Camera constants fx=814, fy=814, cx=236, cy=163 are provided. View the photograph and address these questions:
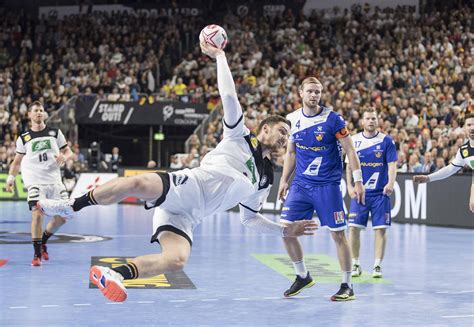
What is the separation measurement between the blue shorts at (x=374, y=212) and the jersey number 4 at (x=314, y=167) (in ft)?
6.27

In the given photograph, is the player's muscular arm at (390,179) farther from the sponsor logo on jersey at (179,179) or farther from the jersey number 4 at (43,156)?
the jersey number 4 at (43,156)

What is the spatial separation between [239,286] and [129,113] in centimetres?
2229

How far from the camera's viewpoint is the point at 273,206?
23203mm

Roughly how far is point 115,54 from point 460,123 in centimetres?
1794

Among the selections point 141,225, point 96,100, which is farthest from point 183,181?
point 96,100

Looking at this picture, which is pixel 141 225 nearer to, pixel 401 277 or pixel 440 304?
pixel 401 277

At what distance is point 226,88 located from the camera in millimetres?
6738

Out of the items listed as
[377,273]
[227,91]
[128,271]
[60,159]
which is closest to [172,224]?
[128,271]

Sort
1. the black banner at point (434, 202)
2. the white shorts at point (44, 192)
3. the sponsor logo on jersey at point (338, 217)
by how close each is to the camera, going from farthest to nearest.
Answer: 1. the black banner at point (434, 202)
2. the white shorts at point (44, 192)
3. the sponsor logo on jersey at point (338, 217)

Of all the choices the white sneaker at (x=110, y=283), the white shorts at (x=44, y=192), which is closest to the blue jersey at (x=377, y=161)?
the white shorts at (x=44, y=192)

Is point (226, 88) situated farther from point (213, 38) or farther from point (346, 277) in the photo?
point (346, 277)

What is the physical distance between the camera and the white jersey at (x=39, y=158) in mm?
12453

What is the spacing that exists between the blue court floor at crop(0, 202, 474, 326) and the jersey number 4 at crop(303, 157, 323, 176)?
1.42 m

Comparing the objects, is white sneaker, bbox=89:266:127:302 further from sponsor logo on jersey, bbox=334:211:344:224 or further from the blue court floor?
sponsor logo on jersey, bbox=334:211:344:224
